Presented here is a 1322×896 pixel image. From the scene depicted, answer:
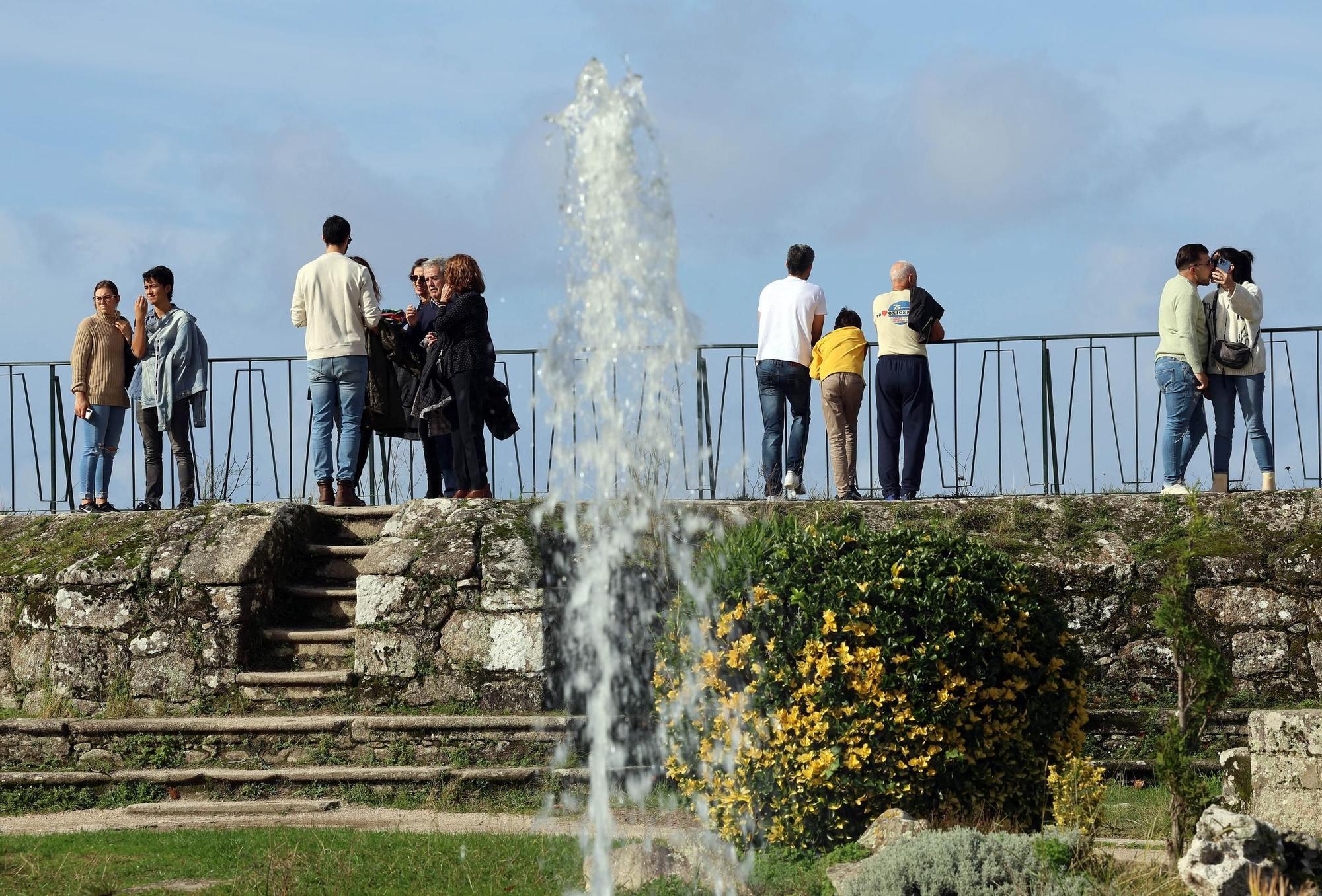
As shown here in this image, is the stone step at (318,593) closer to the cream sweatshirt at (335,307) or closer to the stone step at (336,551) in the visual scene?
the stone step at (336,551)

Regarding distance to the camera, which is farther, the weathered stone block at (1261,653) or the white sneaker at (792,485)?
the white sneaker at (792,485)

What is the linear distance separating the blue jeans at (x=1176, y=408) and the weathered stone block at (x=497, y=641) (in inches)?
194

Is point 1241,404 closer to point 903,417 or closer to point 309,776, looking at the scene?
point 903,417

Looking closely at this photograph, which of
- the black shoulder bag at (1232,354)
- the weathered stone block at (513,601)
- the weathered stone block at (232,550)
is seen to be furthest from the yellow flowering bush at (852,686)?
the black shoulder bag at (1232,354)

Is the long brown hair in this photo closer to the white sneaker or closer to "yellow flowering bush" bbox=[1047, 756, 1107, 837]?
the white sneaker

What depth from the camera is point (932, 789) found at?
7320 mm

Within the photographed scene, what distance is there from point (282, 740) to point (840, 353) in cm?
501

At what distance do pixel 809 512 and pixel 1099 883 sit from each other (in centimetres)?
472

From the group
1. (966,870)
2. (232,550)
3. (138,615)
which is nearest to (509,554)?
(232,550)

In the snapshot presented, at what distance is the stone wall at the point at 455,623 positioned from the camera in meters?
9.42

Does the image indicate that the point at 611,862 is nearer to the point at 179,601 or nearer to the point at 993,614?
the point at 993,614

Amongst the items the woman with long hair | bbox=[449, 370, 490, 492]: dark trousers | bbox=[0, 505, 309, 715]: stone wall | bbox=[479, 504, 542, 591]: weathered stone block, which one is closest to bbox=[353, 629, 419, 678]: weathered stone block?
bbox=[479, 504, 542, 591]: weathered stone block

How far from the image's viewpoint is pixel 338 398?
35.5 ft

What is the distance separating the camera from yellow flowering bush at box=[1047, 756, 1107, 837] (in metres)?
6.71
